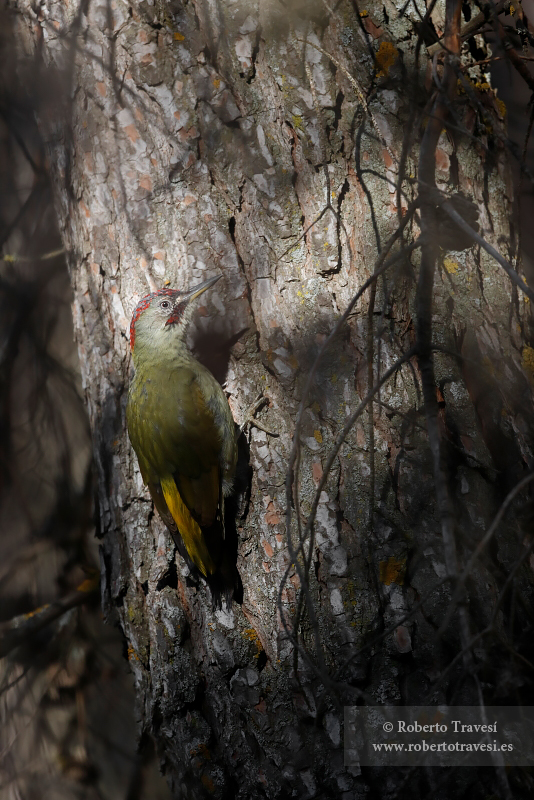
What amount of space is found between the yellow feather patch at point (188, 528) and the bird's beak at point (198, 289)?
0.67 metres

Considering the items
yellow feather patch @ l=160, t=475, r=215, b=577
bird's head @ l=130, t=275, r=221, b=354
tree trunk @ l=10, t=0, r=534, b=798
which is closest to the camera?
tree trunk @ l=10, t=0, r=534, b=798

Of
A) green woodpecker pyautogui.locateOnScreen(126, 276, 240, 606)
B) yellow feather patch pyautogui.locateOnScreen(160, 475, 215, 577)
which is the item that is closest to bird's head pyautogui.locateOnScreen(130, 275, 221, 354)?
green woodpecker pyautogui.locateOnScreen(126, 276, 240, 606)

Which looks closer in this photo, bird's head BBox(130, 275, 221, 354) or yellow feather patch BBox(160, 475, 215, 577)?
yellow feather patch BBox(160, 475, 215, 577)

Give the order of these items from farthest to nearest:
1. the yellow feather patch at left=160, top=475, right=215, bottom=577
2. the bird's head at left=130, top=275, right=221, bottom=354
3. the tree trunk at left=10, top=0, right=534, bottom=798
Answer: the bird's head at left=130, top=275, right=221, bottom=354
the yellow feather patch at left=160, top=475, right=215, bottom=577
the tree trunk at left=10, top=0, right=534, bottom=798

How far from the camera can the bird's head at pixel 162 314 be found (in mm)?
2045

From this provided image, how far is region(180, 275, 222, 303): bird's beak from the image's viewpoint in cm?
196

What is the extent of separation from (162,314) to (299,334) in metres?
0.61

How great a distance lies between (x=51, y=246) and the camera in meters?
3.04

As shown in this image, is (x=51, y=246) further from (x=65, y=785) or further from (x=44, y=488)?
(x=65, y=785)

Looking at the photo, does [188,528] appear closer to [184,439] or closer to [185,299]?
[184,439]

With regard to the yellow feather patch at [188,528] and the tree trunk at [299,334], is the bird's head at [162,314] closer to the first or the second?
the tree trunk at [299,334]

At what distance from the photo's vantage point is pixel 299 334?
184cm

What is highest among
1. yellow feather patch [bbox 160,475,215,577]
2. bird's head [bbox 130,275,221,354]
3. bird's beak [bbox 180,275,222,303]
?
bird's head [bbox 130,275,221,354]

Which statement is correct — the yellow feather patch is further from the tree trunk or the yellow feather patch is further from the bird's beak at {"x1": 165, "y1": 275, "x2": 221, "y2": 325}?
the bird's beak at {"x1": 165, "y1": 275, "x2": 221, "y2": 325}
